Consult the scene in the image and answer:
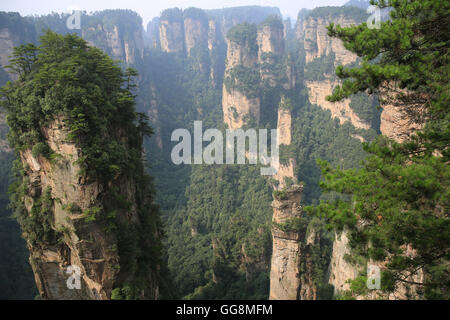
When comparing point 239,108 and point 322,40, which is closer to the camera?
point 239,108

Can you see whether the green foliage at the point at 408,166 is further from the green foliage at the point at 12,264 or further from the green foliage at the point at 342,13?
the green foliage at the point at 342,13

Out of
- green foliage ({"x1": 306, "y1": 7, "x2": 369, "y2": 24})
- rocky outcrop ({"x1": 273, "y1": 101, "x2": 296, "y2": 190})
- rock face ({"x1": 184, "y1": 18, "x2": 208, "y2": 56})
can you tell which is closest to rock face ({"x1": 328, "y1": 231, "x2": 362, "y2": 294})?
rocky outcrop ({"x1": 273, "y1": 101, "x2": 296, "y2": 190})

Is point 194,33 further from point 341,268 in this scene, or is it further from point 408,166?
point 408,166

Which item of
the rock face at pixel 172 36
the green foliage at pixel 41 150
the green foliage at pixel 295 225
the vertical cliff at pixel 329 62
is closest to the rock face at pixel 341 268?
the green foliage at pixel 295 225

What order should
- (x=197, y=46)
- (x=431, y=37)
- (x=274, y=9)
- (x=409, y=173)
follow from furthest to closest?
(x=274, y=9) < (x=197, y=46) < (x=431, y=37) < (x=409, y=173)

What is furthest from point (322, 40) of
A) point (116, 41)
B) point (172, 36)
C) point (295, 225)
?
point (172, 36)
